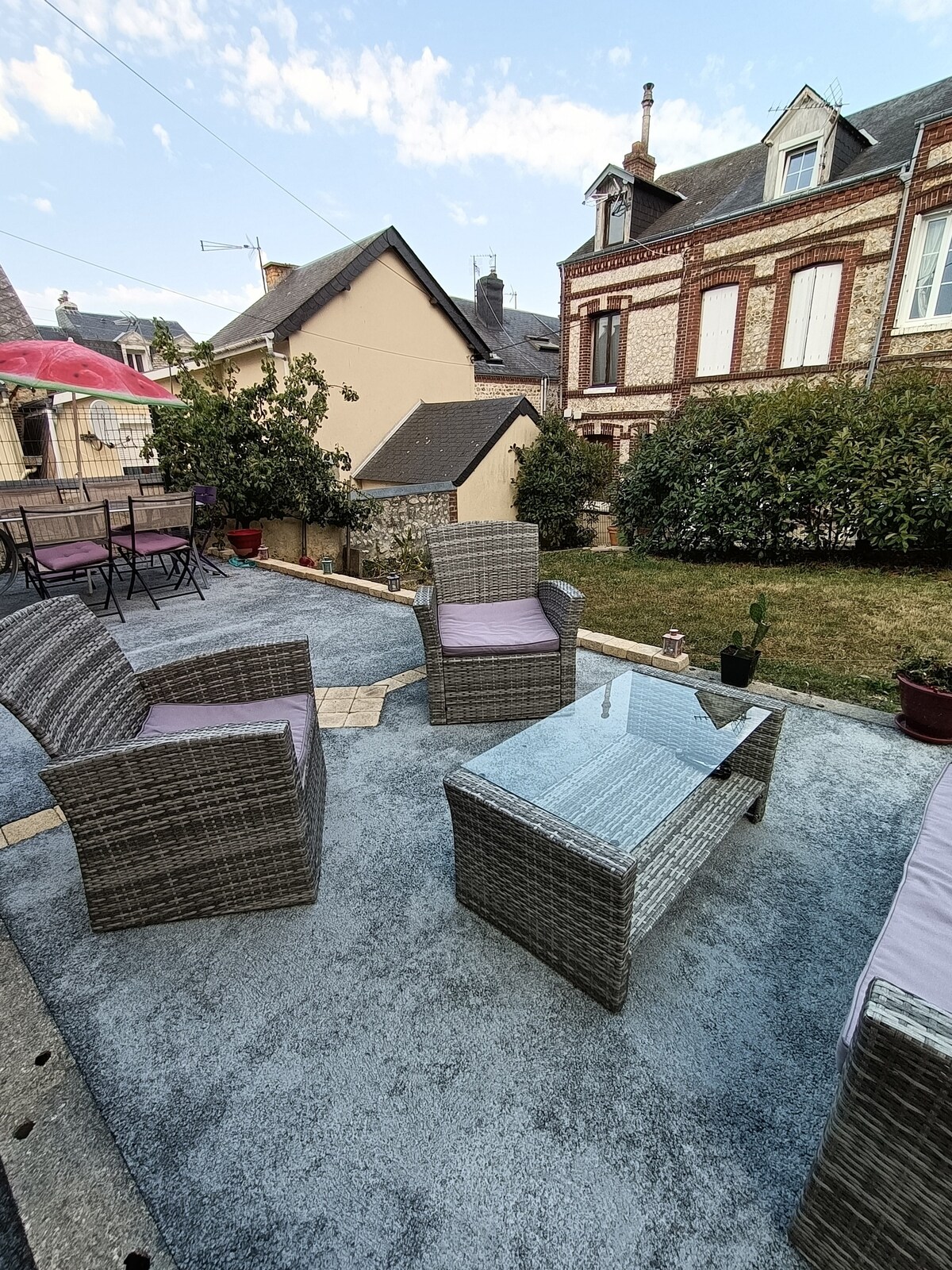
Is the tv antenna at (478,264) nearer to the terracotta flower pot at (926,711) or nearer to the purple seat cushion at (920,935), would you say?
the terracotta flower pot at (926,711)

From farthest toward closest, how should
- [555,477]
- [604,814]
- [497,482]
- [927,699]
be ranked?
[555,477], [497,482], [927,699], [604,814]

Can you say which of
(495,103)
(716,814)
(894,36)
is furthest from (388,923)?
(495,103)

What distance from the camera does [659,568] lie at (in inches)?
278

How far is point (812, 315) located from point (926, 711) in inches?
399

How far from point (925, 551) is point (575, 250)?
11203 mm

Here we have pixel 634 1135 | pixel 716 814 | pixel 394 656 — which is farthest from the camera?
pixel 394 656

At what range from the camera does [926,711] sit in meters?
2.73

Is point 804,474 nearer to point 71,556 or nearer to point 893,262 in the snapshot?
point 893,262

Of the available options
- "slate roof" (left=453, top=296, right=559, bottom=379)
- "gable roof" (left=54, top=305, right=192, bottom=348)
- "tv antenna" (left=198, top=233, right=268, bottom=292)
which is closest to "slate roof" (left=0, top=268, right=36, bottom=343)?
"tv antenna" (left=198, top=233, right=268, bottom=292)

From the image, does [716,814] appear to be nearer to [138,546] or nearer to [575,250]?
[138,546]

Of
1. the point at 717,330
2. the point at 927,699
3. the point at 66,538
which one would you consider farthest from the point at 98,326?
the point at 927,699

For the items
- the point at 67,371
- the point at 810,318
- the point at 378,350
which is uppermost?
the point at 810,318

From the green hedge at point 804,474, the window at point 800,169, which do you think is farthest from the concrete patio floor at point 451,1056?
the window at point 800,169

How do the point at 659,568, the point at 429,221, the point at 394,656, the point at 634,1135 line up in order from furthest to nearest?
1. the point at 429,221
2. the point at 659,568
3. the point at 394,656
4. the point at 634,1135
